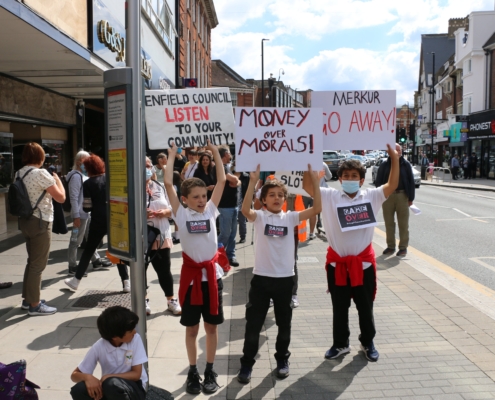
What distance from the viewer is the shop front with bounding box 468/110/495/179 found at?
35625mm

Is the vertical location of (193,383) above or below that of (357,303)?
below

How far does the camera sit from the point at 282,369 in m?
4.37

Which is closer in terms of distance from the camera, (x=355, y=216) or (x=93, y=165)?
(x=355, y=216)

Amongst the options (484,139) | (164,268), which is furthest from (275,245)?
(484,139)

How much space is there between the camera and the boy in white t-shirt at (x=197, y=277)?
412 cm

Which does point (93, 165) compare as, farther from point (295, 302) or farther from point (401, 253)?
point (401, 253)

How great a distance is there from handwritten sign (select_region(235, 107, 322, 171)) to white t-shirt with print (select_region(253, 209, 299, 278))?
0.44m

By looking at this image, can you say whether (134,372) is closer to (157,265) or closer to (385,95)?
(157,265)

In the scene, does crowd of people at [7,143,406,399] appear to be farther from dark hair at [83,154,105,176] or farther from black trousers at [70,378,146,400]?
dark hair at [83,154,105,176]

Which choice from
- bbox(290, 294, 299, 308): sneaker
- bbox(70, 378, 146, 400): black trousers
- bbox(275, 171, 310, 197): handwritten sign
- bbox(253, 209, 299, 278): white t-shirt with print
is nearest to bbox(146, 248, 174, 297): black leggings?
bbox(290, 294, 299, 308): sneaker

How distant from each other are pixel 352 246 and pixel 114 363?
2271 millimetres

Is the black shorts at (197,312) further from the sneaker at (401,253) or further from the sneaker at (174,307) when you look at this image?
the sneaker at (401,253)

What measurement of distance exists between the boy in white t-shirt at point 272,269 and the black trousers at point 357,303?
596mm

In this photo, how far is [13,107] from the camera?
1009cm
